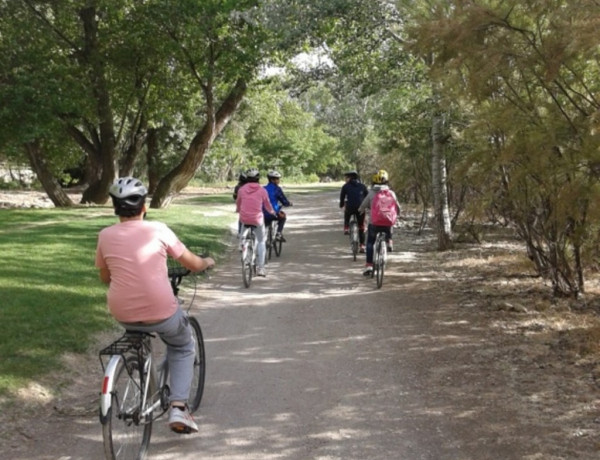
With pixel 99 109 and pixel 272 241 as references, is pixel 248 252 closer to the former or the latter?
pixel 272 241

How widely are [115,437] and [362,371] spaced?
9.60 feet

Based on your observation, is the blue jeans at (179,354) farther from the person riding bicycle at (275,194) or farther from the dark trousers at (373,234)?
the person riding bicycle at (275,194)

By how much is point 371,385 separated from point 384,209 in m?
5.46

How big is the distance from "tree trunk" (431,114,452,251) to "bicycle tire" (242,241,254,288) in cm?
595

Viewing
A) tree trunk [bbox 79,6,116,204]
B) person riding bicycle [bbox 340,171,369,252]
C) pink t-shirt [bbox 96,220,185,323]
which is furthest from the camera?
tree trunk [bbox 79,6,116,204]

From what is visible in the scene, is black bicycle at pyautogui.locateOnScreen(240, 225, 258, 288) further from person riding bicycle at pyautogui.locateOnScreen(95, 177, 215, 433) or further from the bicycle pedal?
person riding bicycle at pyautogui.locateOnScreen(95, 177, 215, 433)

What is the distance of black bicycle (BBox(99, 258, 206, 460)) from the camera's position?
3.82 m

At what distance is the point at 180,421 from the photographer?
4352 millimetres

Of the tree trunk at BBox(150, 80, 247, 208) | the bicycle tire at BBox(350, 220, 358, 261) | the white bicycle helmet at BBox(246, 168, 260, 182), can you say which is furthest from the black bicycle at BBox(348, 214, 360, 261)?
the tree trunk at BBox(150, 80, 247, 208)

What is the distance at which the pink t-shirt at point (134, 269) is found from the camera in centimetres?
409

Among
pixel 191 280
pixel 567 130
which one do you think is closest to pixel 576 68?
pixel 567 130

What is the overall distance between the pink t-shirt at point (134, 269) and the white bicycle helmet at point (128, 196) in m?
0.08

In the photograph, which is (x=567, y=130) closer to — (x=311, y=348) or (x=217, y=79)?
(x=311, y=348)

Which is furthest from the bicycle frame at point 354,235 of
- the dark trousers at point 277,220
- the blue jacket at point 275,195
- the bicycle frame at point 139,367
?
the bicycle frame at point 139,367
